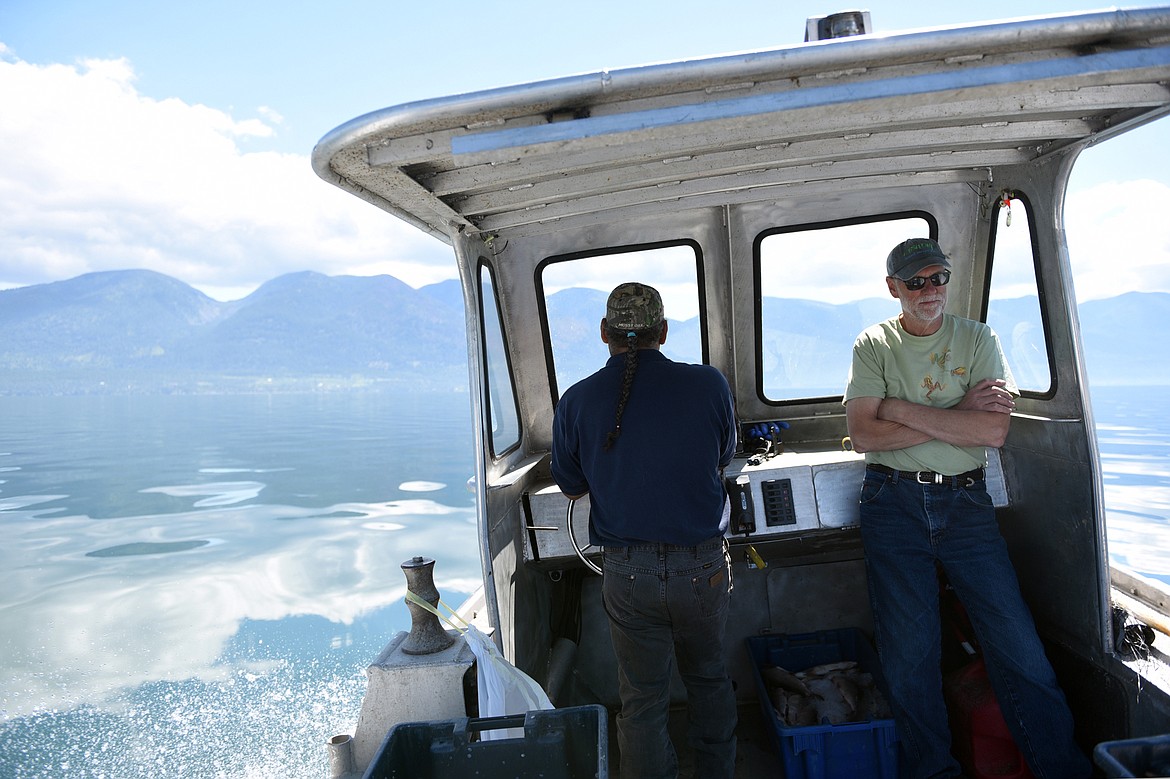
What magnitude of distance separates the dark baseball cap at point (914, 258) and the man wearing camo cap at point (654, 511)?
899mm

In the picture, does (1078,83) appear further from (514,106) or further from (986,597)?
(986,597)

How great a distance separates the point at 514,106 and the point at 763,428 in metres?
2.71

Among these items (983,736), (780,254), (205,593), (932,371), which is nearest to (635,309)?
(932,371)

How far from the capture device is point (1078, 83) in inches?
74.5

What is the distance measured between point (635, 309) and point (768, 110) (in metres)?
0.89

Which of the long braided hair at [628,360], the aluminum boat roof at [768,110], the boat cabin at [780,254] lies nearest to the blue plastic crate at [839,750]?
the boat cabin at [780,254]

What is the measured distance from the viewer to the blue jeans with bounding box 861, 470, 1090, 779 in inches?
111

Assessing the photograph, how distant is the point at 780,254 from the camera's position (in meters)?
4.19

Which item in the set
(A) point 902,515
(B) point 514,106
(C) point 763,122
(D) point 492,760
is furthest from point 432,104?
(A) point 902,515

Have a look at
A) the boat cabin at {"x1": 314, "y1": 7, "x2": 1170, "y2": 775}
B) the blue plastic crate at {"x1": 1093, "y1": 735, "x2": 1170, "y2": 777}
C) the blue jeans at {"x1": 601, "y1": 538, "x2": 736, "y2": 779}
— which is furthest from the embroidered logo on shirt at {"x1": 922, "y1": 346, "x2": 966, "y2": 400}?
the blue plastic crate at {"x1": 1093, "y1": 735, "x2": 1170, "y2": 777}

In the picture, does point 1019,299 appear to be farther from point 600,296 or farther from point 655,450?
point 655,450

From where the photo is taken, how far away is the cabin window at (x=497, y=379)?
358 cm

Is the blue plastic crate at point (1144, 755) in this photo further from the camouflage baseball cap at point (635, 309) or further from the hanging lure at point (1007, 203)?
the hanging lure at point (1007, 203)

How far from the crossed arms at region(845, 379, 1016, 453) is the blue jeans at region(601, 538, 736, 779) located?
793 millimetres
